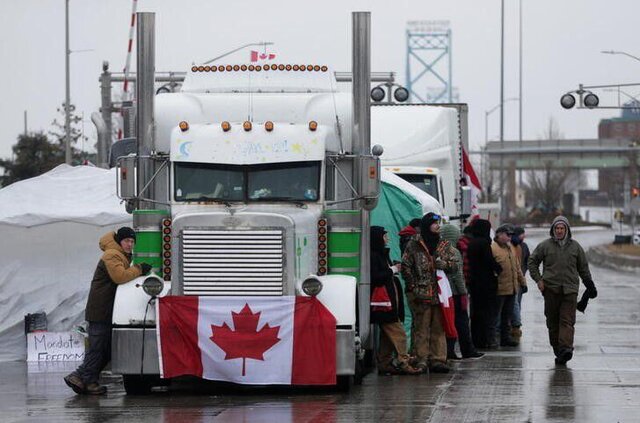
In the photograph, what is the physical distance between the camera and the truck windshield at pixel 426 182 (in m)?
25.2

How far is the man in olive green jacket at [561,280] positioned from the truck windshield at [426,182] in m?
6.82

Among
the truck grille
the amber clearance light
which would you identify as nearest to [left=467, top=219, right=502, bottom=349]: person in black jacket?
the amber clearance light

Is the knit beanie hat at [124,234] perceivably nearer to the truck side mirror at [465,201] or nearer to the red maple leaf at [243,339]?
the red maple leaf at [243,339]

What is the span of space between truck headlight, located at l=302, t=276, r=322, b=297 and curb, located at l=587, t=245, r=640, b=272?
37.4 m

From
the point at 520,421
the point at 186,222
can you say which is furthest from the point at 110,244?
the point at 520,421

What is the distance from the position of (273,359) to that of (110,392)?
220 cm

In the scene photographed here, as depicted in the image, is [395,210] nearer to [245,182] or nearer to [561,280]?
[561,280]

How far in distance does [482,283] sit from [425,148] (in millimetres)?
5868

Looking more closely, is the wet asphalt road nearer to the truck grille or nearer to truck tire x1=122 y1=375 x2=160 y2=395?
truck tire x1=122 y1=375 x2=160 y2=395

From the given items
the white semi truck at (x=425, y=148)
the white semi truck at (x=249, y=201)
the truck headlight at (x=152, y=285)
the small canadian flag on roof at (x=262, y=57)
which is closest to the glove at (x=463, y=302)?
the white semi truck at (x=249, y=201)

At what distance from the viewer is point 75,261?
69.1 feet

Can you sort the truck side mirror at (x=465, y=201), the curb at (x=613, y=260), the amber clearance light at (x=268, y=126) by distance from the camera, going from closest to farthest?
the amber clearance light at (x=268, y=126) < the truck side mirror at (x=465, y=201) < the curb at (x=613, y=260)

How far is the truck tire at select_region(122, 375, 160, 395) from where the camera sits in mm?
15383

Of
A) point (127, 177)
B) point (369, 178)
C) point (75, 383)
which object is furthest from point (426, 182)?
point (75, 383)
